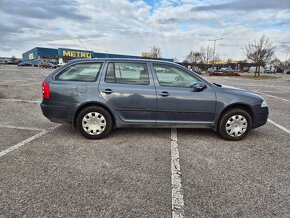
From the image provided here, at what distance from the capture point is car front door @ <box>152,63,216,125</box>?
4.33 m

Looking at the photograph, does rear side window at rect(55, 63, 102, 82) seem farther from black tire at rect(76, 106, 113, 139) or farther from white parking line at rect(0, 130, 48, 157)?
white parking line at rect(0, 130, 48, 157)

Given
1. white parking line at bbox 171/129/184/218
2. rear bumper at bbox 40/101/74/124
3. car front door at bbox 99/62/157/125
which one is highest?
car front door at bbox 99/62/157/125

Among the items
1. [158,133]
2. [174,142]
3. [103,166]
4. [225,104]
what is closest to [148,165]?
[103,166]

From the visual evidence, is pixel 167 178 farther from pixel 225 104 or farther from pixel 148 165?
pixel 225 104

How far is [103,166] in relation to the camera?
11.1 ft

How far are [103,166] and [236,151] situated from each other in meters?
2.38

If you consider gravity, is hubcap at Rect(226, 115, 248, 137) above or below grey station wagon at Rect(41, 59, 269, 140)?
below

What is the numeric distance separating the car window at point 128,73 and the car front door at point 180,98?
0.22 metres

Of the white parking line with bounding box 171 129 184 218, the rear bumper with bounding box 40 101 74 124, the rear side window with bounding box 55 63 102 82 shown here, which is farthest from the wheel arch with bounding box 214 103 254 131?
the rear bumper with bounding box 40 101 74 124

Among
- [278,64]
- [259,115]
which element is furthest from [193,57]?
[259,115]

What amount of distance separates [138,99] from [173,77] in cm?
83

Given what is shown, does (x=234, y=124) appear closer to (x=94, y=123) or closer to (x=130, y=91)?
(x=130, y=91)

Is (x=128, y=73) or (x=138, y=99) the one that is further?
(x=128, y=73)

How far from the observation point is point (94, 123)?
437 cm
